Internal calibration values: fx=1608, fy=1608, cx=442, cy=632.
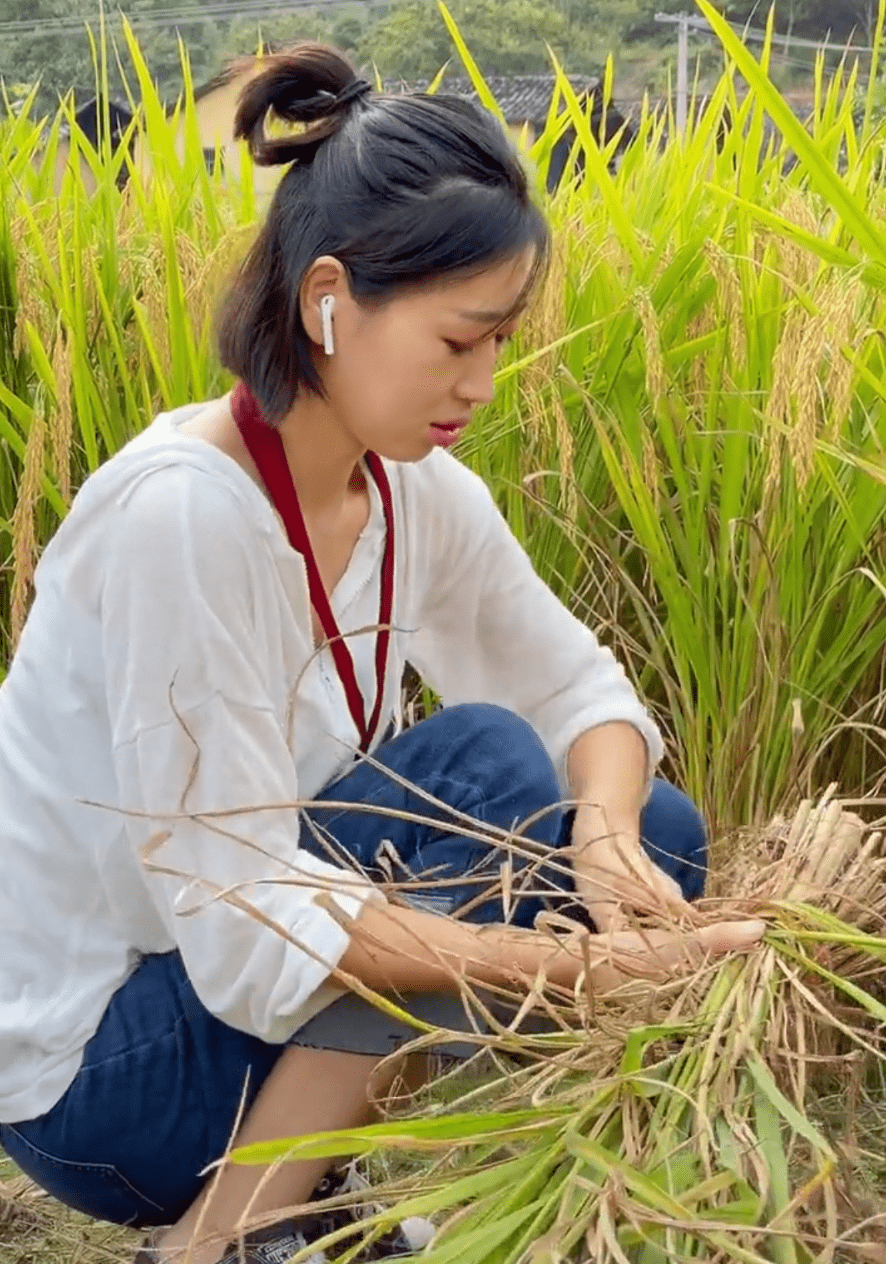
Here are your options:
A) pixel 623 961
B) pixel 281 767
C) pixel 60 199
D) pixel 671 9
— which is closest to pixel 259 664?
pixel 281 767

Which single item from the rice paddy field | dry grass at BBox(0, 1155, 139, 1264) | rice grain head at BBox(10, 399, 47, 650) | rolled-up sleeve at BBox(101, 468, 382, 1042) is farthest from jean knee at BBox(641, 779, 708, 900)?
rice grain head at BBox(10, 399, 47, 650)

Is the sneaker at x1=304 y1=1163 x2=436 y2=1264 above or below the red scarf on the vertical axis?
below

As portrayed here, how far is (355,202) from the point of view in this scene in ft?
3.70

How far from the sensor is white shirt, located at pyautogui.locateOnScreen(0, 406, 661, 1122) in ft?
3.54

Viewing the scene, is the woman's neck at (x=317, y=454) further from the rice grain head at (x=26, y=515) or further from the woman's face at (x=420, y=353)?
the rice grain head at (x=26, y=515)

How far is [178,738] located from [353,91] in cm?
50

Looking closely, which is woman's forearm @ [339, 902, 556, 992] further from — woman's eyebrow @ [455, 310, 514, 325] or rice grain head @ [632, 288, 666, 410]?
rice grain head @ [632, 288, 666, 410]

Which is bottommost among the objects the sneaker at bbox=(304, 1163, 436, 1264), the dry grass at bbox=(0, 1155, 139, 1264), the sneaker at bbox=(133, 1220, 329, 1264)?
the dry grass at bbox=(0, 1155, 139, 1264)

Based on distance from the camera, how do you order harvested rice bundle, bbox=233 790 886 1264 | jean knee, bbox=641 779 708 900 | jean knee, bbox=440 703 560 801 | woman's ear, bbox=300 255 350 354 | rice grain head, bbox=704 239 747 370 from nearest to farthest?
harvested rice bundle, bbox=233 790 886 1264
woman's ear, bbox=300 255 350 354
jean knee, bbox=440 703 560 801
jean knee, bbox=641 779 708 900
rice grain head, bbox=704 239 747 370

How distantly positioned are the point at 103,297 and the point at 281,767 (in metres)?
1.00

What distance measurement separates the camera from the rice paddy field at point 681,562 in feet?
2.94

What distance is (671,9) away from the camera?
93.9ft

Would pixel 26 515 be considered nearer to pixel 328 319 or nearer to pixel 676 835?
pixel 328 319

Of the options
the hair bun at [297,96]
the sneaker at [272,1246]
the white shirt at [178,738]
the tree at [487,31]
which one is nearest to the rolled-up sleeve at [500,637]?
the white shirt at [178,738]
